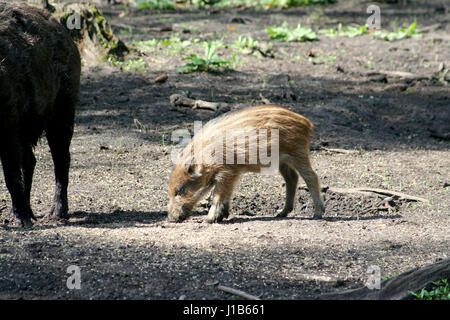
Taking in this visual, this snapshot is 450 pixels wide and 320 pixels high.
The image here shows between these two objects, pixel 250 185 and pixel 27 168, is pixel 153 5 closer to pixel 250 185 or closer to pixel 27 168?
pixel 250 185

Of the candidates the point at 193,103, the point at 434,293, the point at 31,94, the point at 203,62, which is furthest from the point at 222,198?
the point at 203,62

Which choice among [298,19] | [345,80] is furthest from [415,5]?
[345,80]

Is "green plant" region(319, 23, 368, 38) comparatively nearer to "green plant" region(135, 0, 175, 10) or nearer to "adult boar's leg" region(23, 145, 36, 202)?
"green plant" region(135, 0, 175, 10)

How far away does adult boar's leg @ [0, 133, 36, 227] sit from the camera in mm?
5387

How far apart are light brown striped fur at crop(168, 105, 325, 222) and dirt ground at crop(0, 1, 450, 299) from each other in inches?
7.6

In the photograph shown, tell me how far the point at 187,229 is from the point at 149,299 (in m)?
1.76

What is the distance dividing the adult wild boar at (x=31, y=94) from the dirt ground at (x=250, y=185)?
450mm

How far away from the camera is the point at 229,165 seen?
616cm

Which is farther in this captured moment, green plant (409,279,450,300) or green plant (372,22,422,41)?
green plant (372,22,422,41)

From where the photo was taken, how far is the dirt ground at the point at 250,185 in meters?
4.28

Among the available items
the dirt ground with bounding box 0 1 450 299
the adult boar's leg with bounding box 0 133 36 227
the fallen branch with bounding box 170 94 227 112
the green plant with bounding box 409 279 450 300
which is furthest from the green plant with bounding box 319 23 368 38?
the green plant with bounding box 409 279 450 300

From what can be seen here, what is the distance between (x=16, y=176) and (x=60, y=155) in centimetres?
81
